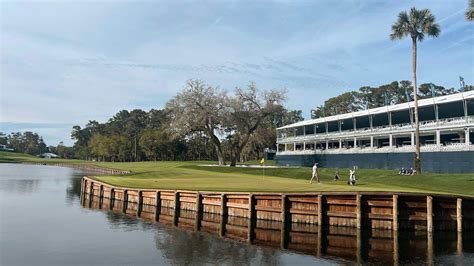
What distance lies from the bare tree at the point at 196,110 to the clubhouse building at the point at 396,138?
783 inches

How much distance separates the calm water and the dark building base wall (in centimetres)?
3279

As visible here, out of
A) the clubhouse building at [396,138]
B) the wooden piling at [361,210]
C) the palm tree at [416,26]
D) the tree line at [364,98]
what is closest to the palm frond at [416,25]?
the palm tree at [416,26]

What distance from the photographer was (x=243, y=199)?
91.7 feet

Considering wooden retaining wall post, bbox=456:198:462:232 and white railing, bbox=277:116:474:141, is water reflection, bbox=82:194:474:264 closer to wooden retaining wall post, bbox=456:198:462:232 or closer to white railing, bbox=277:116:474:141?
wooden retaining wall post, bbox=456:198:462:232

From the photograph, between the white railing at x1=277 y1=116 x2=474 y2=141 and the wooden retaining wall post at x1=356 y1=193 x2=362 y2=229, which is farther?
the white railing at x1=277 y1=116 x2=474 y2=141

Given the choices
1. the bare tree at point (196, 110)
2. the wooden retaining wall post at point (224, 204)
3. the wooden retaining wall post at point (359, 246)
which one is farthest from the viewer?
the bare tree at point (196, 110)

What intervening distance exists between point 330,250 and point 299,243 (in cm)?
188

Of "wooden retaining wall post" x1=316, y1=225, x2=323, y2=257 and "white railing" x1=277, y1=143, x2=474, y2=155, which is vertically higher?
"white railing" x1=277, y1=143, x2=474, y2=155

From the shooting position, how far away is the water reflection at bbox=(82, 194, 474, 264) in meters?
18.8

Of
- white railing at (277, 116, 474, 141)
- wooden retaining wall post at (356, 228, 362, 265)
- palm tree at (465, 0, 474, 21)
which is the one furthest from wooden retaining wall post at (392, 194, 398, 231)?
white railing at (277, 116, 474, 141)

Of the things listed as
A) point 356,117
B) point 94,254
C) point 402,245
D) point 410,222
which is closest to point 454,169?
point 356,117

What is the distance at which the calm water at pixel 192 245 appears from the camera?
18.2m

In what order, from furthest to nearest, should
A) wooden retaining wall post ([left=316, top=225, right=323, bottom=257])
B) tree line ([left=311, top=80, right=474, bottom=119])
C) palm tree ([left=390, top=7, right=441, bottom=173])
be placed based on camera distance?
tree line ([left=311, top=80, right=474, bottom=119])
palm tree ([left=390, top=7, right=441, bottom=173])
wooden retaining wall post ([left=316, top=225, right=323, bottom=257])

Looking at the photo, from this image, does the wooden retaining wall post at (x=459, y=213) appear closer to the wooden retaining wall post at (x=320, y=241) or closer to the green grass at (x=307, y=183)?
the green grass at (x=307, y=183)
